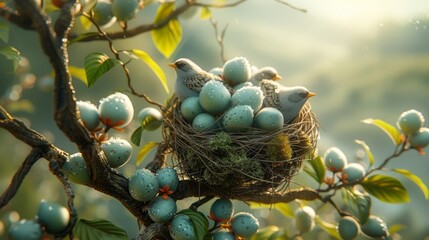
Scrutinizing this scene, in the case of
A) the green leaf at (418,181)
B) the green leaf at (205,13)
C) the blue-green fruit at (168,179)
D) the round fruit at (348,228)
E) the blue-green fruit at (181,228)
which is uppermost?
the green leaf at (205,13)

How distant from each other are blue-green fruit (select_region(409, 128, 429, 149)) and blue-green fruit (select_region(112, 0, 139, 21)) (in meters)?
0.44

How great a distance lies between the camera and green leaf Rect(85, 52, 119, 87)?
60 cm

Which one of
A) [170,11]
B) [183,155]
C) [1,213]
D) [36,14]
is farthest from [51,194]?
[36,14]

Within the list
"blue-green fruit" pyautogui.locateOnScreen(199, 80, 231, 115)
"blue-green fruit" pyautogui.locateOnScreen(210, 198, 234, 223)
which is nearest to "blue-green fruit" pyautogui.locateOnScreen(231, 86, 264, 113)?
"blue-green fruit" pyautogui.locateOnScreen(199, 80, 231, 115)

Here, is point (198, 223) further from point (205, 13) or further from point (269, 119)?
point (205, 13)

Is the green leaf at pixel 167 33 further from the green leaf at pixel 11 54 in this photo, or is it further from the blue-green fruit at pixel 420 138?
the blue-green fruit at pixel 420 138

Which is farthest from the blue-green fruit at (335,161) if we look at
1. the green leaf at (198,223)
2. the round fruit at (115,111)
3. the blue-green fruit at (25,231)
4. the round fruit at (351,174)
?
the blue-green fruit at (25,231)

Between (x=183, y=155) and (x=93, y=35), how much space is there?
20 centimetres

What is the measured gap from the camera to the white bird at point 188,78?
65cm

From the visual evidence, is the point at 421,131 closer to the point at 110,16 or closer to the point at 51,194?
the point at 110,16

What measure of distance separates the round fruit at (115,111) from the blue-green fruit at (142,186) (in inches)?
3.0

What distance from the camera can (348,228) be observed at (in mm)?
742

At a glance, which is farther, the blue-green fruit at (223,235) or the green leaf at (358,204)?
the green leaf at (358,204)

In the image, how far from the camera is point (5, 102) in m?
1.08
